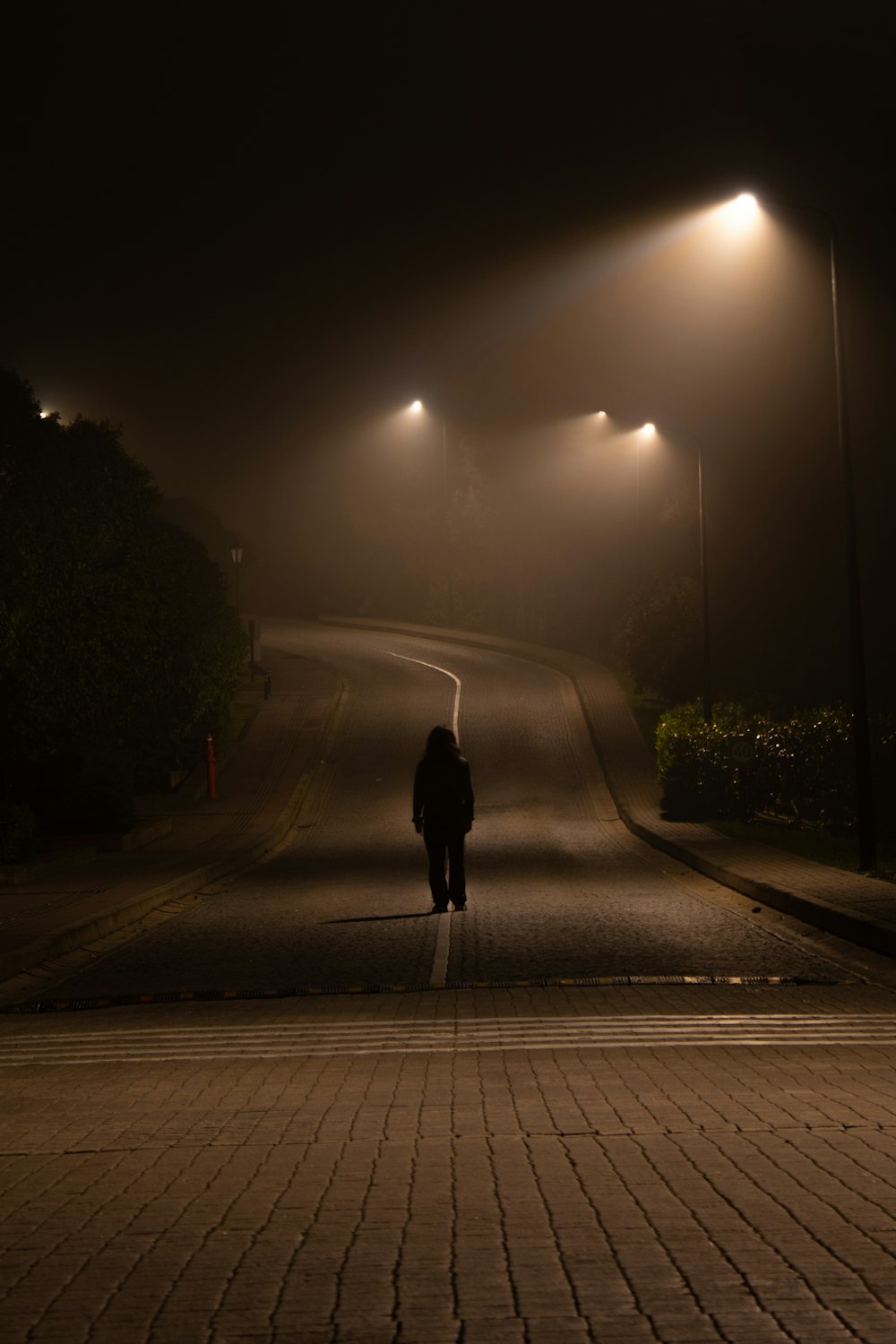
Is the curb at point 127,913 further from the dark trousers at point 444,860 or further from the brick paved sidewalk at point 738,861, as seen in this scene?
the brick paved sidewalk at point 738,861

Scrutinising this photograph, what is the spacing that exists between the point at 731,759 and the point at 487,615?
59265mm

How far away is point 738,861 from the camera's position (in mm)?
20453

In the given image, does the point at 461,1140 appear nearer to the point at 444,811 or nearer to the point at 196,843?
the point at 444,811

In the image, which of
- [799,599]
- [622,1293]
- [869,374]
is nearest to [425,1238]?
[622,1293]

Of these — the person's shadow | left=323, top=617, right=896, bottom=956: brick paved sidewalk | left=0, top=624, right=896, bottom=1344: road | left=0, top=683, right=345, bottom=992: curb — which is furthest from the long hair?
left=323, top=617, right=896, bottom=956: brick paved sidewalk

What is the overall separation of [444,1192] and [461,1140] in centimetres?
83

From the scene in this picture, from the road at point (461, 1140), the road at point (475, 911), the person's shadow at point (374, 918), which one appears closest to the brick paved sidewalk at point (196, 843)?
the road at point (475, 911)

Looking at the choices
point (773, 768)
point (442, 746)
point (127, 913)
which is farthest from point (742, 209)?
point (773, 768)

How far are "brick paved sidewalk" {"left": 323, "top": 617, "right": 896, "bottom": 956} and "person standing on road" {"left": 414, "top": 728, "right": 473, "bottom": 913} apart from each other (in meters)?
3.45

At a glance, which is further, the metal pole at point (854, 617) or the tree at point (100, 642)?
the tree at point (100, 642)

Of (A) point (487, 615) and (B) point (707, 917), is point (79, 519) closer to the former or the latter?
(B) point (707, 917)

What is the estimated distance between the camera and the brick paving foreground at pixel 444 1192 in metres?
3.97

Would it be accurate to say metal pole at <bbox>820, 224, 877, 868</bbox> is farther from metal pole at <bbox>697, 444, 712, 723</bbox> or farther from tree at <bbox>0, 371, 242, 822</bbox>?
metal pole at <bbox>697, 444, 712, 723</bbox>

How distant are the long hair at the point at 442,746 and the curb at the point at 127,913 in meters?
3.61
